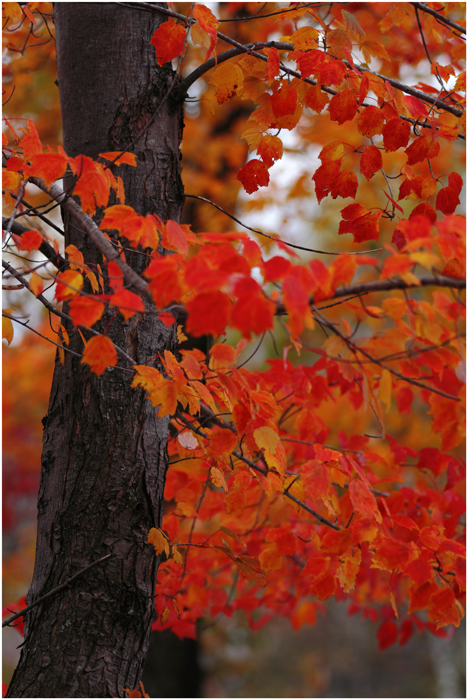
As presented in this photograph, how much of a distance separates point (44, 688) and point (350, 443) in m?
1.63

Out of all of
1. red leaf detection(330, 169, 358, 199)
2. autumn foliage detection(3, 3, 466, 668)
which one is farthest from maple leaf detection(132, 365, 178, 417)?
red leaf detection(330, 169, 358, 199)

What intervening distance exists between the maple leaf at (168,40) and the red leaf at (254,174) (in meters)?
0.45

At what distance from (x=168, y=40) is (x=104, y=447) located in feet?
4.69

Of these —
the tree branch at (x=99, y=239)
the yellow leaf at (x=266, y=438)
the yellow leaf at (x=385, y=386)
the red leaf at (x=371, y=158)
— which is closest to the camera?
the tree branch at (x=99, y=239)

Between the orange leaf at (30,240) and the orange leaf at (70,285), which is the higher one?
the orange leaf at (30,240)

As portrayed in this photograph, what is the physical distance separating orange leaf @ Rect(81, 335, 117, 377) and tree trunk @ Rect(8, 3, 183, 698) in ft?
0.78

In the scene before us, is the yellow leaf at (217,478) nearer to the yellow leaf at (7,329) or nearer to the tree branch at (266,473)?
the tree branch at (266,473)

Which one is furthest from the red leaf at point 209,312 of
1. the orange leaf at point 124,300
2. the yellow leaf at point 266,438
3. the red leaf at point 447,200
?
Answer: the red leaf at point 447,200

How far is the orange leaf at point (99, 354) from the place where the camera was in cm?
123

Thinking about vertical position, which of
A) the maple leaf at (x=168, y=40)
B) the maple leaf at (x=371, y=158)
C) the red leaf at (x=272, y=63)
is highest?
the maple leaf at (x=168, y=40)

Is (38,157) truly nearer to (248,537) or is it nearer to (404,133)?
(404,133)

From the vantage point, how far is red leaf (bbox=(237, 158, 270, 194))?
6.16ft

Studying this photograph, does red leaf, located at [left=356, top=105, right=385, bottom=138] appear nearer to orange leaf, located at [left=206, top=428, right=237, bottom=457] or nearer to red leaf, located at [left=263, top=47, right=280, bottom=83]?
red leaf, located at [left=263, top=47, right=280, bottom=83]

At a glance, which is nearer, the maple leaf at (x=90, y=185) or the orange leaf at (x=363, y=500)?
the maple leaf at (x=90, y=185)
